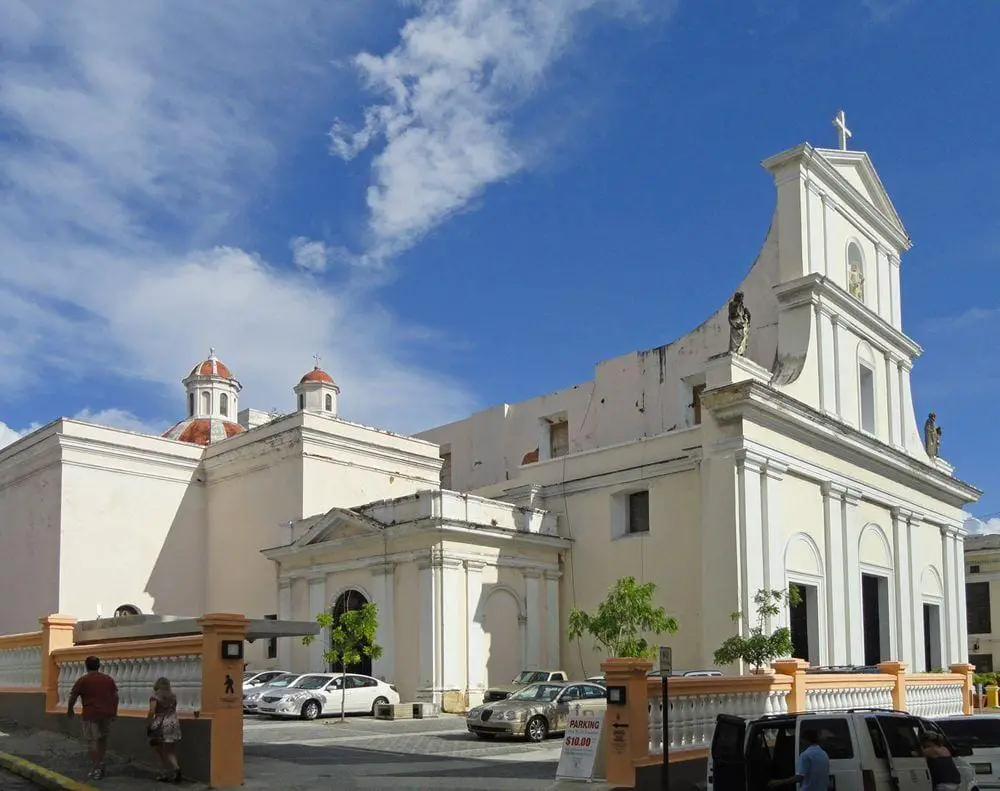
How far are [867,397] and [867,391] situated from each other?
0.19 m

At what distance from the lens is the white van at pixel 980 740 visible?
14148 mm

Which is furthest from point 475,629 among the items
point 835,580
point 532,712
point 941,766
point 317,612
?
point 941,766

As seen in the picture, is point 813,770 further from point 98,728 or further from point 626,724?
point 98,728

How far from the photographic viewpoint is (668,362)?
36594mm

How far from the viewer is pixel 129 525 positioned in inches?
1649

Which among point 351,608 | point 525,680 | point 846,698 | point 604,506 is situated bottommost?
point 525,680

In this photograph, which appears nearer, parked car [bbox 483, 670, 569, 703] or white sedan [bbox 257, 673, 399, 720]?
white sedan [bbox 257, 673, 399, 720]

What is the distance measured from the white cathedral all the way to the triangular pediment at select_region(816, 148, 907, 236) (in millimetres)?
108

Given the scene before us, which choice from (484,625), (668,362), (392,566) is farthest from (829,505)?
(392,566)

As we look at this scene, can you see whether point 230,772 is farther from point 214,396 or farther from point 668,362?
point 214,396

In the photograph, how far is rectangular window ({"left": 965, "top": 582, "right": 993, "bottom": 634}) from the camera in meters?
50.0

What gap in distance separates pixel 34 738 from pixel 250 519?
24.2 metres

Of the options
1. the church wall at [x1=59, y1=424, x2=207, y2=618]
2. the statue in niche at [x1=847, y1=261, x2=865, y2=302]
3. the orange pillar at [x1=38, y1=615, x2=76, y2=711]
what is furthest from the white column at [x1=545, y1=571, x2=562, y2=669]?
the orange pillar at [x1=38, y1=615, x2=76, y2=711]

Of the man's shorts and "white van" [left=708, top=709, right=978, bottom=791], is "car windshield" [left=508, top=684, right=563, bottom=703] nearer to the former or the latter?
the man's shorts
